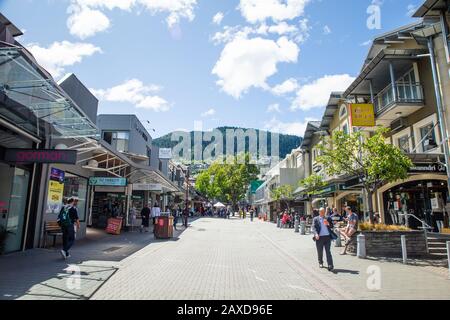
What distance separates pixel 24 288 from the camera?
5781 mm

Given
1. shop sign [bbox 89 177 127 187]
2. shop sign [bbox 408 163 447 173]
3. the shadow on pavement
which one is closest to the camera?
the shadow on pavement

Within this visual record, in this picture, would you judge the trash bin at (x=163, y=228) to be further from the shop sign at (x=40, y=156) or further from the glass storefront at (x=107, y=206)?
the shop sign at (x=40, y=156)

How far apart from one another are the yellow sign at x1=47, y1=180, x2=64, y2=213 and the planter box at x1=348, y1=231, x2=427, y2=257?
1163cm

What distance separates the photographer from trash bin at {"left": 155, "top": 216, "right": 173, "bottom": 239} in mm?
15477

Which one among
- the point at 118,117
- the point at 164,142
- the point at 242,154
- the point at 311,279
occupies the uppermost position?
the point at 164,142

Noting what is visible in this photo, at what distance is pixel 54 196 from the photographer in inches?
472

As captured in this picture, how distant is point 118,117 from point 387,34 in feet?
72.5

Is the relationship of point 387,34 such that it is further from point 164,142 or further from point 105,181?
point 164,142

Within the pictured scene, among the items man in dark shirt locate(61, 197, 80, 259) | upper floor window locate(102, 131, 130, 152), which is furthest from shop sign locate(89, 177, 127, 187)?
upper floor window locate(102, 131, 130, 152)

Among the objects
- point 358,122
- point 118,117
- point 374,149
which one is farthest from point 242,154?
point 374,149

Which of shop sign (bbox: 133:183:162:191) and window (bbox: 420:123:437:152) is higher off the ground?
window (bbox: 420:123:437:152)

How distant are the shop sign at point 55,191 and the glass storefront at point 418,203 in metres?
16.0

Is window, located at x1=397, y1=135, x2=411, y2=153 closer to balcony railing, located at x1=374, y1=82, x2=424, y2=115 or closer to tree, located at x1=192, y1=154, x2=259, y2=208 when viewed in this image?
balcony railing, located at x1=374, y1=82, x2=424, y2=115
